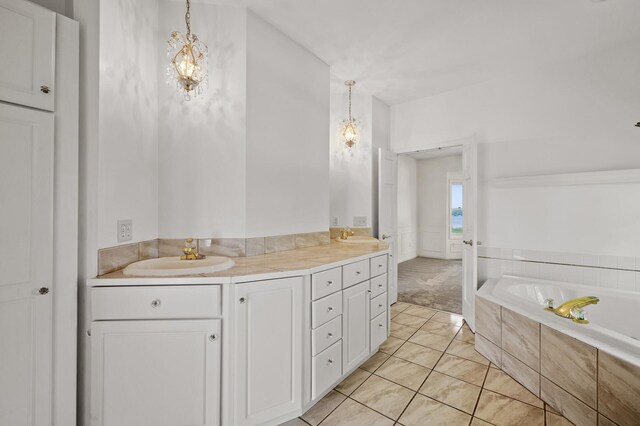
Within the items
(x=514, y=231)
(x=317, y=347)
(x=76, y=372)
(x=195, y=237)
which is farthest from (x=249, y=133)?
(x=514, y=231)

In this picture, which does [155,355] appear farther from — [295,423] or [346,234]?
[346,234]

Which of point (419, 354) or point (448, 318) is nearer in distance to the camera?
point (419, 354)

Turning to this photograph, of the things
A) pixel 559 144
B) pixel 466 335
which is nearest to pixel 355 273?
pixel 466 335

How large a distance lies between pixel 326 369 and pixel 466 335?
6.04ft

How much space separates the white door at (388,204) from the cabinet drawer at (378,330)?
91cm

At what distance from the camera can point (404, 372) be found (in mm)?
2168

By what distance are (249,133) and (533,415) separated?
2.69 meters

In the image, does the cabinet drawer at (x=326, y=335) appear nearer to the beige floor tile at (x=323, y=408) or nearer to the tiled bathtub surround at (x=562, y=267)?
the beige floor tile at (x=323, y=408)

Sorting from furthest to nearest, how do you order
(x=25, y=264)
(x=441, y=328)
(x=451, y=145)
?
(x=451, y=145) < (x=441, y=328) < (x=25, y=264)

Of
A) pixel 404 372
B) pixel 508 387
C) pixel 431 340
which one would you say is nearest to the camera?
pixel 508 387

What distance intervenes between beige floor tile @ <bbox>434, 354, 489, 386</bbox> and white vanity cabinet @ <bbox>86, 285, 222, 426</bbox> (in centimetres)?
177

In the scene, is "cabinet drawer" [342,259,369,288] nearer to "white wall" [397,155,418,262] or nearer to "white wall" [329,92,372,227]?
"white wall" [329,92,372,227]

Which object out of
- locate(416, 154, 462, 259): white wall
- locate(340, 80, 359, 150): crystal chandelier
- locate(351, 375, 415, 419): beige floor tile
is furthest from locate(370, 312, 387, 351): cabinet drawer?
locate(416, 154, 462, 259): white wall

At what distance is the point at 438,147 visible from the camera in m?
3.53
